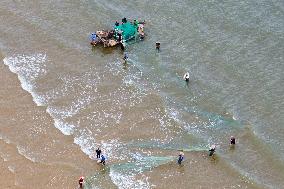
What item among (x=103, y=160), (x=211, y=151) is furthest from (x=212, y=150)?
(x=103, y=160)

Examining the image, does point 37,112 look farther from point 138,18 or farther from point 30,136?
point 138,18

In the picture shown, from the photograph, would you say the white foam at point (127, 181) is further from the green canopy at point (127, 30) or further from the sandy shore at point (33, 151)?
the green canopy at point (127, 30)

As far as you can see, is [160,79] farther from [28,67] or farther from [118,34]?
[28,67]

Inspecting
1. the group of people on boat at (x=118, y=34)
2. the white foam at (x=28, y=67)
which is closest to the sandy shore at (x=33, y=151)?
the white foam at (x=28, y=67)

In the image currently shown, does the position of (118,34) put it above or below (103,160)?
above

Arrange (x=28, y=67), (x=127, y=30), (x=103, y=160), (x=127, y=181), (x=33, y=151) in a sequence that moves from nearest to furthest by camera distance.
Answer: (x=127, y=181)
(x=103, y=160)
(x=33, y=151)
(x=28, y=67)
(x=127, y=30)

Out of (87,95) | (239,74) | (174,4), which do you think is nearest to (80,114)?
(87,95)

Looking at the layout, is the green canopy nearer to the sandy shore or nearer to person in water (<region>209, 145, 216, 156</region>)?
the sandy shore
